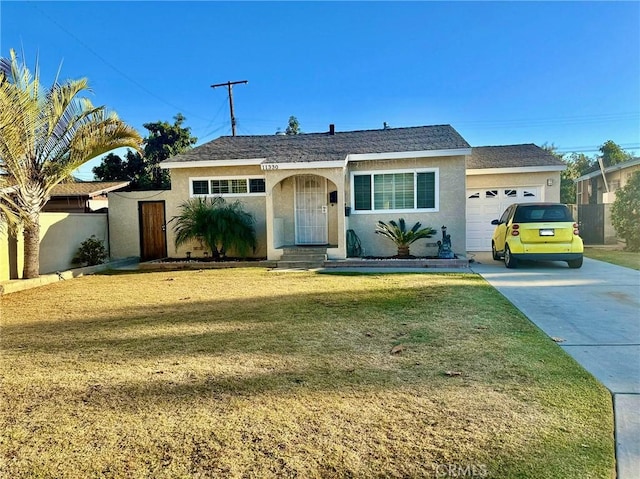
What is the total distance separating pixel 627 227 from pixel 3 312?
1878 centimetres

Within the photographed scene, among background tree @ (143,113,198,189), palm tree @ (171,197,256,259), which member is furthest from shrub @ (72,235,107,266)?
background tree @ (143,113,198,189)

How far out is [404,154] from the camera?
12953mm

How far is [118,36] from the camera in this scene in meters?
14.9

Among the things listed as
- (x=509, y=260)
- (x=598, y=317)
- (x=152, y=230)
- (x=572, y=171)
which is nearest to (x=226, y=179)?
(x=152, y=230)

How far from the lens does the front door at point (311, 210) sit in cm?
1419

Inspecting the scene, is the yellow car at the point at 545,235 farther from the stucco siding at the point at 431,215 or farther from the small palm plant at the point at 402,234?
the small palm plant at the point at 402,234

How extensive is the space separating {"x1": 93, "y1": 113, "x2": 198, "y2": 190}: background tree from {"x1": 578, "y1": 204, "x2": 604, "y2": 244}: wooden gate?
931 inches

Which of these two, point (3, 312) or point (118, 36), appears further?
point (118, 36)

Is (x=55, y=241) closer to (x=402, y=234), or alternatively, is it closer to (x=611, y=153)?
(x=402, y=234)

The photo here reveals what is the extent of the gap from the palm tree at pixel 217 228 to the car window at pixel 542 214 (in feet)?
26.6

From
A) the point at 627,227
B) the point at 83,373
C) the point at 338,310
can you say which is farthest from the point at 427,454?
the point at 627,227

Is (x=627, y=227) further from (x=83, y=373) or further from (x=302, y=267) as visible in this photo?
(x=83, y=373)

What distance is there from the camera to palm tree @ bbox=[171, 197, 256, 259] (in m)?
12.7

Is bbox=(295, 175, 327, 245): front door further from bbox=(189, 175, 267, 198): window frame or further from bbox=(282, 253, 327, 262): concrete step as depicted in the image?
bbox=(282, 253, 327, 262): concrete step
